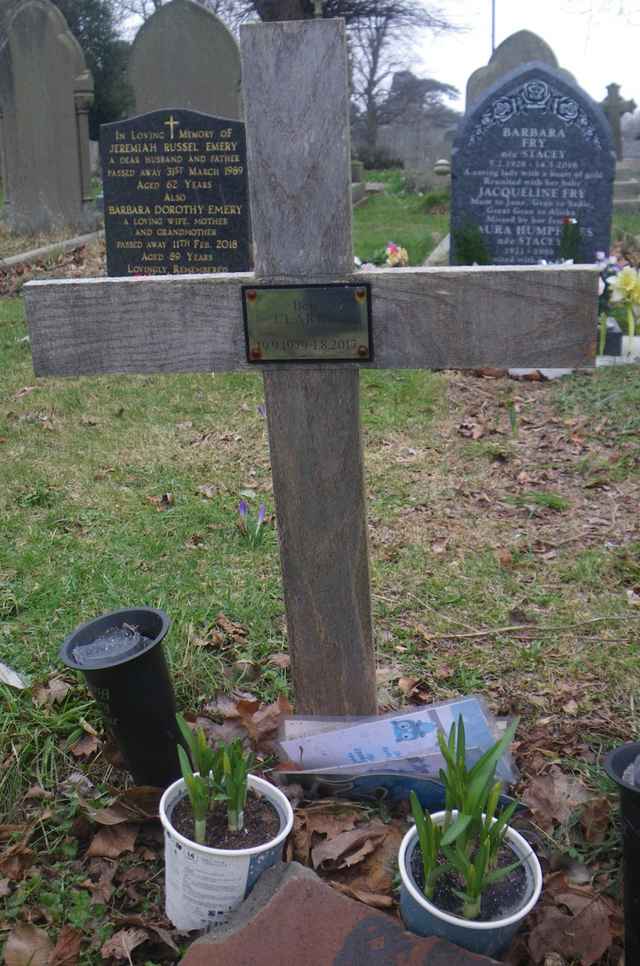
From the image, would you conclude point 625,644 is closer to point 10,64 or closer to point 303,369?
point 303,369

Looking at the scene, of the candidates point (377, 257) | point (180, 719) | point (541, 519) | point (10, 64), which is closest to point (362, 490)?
point (180, 719)

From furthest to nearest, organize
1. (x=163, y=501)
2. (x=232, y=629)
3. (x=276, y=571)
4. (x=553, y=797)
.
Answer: (x=163, y=501), (x=276, y=571), (x=232, y=629), (x=553, y=797)

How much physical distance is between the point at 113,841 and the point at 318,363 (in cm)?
114

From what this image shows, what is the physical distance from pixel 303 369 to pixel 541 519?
85.0 inches

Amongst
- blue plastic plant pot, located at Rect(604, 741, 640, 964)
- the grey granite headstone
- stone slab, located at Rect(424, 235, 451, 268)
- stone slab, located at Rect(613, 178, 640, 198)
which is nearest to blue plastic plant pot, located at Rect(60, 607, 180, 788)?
blue plastic plant pot, located at Rect(604, 741, 640, 964)

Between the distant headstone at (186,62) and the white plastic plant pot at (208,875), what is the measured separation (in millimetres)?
8847

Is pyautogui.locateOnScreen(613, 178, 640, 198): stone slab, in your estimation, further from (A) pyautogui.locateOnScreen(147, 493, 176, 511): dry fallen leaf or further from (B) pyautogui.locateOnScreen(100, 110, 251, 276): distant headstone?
(A) pyautogui.locateOnScreen(147, 493, 176, 511): dry fallen leaf

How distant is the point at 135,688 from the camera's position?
2.16 m

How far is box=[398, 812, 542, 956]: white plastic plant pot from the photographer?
5.47ft

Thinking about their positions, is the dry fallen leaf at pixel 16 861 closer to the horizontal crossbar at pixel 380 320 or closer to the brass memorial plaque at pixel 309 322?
the horizontal crossbar at pixel 380 320

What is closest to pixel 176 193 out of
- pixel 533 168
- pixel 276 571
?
pixel 533 168

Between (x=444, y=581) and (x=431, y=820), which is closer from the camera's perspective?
(x=431, y=820)

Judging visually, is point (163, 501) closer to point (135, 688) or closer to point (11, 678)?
point (11, 678)

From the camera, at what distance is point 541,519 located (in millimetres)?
3959
